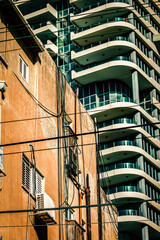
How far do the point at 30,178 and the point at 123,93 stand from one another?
45.6 metres

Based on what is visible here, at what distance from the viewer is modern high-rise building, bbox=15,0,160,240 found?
5725 centimetres

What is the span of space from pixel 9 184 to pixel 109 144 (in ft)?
147

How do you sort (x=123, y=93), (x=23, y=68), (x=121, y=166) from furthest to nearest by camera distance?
1. (x=123, y=93)
2. (x=121, y=166)
3. (x=23, y=68)

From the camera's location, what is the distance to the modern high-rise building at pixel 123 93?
57250 mm

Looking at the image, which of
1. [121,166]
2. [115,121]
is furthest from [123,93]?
[121,166]

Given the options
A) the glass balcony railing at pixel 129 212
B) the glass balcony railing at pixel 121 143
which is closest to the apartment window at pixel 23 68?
the glass balcony railing at pixel 129 212

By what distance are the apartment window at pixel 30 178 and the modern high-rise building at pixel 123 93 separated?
36342 millimetres

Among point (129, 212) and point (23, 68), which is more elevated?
point (129, 212)

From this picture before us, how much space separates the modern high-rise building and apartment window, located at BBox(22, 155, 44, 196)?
119 feet

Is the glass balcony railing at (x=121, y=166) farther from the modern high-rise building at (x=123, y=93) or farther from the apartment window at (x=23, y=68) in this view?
the apartment window at (x=23, y=68)

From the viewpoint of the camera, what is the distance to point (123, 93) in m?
62.9

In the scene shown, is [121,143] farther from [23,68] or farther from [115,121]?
[23,68]

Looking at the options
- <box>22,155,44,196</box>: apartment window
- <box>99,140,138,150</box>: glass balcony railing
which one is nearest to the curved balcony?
<box>99,140,138,150</box>: glass balcony railing

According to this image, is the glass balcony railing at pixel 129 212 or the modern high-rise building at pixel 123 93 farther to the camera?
the modern high-rise building at pixel 123 93
